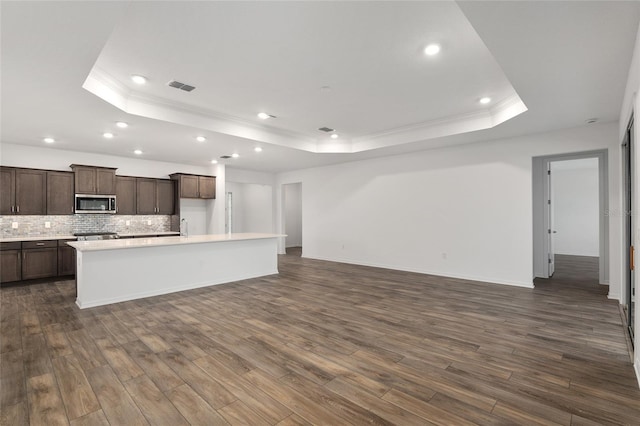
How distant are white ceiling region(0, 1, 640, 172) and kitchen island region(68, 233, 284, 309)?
1859mm

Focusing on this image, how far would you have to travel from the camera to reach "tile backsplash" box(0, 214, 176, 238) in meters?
6.17

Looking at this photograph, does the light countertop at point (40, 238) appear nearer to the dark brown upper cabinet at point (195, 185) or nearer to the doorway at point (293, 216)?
the dark brown upper cabinet at point (195, 185)

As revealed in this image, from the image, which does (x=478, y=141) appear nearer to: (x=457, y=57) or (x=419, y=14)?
(x=457, y=57)

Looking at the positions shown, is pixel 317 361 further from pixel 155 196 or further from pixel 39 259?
pixel 155 196

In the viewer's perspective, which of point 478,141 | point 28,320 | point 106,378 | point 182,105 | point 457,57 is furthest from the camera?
point 478,141

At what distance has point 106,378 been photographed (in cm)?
245

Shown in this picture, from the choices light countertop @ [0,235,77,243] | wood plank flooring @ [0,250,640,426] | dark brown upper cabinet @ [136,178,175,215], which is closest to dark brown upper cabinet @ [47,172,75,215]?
light countertop @ [0,235,77,243]

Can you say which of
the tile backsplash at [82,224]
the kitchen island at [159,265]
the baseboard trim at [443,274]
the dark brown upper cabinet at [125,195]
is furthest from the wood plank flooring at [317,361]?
the dark brown upper cabinet at [125,195]

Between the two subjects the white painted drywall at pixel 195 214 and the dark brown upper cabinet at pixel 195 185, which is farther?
the white painted drywall at pixel 195 214

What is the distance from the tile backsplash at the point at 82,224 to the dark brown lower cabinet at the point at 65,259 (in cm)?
58

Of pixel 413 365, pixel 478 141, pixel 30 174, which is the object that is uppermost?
pixel 478 141

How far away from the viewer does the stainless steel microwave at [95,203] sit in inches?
258

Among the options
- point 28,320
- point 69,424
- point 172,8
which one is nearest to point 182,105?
point 172,8

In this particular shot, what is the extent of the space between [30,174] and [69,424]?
6.17 meters
